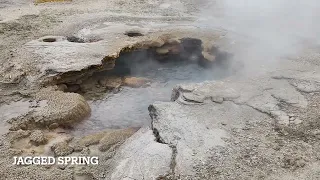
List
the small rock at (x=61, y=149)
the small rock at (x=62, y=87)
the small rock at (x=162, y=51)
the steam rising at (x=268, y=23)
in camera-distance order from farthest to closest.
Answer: the small rock at (x=162, y=51)
the steam rising at (x=268, y=23)
the small rock at (x=62, y=87)
the small rock at (x=61, y=149)

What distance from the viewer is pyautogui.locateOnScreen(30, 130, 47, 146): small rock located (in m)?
4.51

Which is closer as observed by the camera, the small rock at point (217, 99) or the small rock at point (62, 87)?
the small rock at point (217, 99)

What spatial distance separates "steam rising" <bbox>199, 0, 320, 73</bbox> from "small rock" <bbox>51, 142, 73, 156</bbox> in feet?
10.4

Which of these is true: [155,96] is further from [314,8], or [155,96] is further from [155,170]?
[314,8]

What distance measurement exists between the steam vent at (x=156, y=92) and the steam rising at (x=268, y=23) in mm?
37

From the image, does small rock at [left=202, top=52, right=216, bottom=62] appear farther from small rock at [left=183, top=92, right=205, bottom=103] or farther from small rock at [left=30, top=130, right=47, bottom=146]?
small rock at [left=30, top=130, right=47, bottom=146]

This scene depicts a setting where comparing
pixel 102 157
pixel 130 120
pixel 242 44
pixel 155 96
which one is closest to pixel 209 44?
pixel 242 44

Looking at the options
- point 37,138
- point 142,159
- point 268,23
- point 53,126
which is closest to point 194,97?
point 142,159

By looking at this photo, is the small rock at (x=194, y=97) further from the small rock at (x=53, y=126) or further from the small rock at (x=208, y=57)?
the small rock at (x=208, y=57)

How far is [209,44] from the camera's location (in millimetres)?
7129

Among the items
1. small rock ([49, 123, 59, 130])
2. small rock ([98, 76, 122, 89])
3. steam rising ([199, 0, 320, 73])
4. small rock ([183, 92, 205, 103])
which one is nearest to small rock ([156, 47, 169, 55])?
small rock ([98, 76, 122, 89])

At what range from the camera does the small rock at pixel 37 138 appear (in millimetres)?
4508

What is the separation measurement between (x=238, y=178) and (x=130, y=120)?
215 centimetres

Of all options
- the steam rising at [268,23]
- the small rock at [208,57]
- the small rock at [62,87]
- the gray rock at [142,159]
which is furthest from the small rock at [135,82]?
the gray rock at [142,159]
